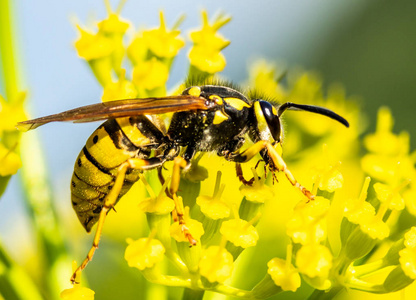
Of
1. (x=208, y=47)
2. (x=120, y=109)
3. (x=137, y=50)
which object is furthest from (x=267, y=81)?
(x=120, y=109)

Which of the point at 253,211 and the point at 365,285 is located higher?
the point at 253,211

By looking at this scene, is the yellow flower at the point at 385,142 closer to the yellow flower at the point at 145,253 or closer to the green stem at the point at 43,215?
the yellow flower at the point at 145,253

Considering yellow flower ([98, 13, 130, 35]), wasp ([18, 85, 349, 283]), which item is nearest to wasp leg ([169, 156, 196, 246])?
wasp ([18, 85, 349, 283])

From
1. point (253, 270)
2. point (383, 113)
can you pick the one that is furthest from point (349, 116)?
point (253, 270)

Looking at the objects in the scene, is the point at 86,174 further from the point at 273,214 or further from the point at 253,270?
the point at 273,214

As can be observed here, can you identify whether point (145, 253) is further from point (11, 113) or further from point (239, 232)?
point (11, 113)

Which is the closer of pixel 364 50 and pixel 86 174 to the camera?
pixel 86 174
